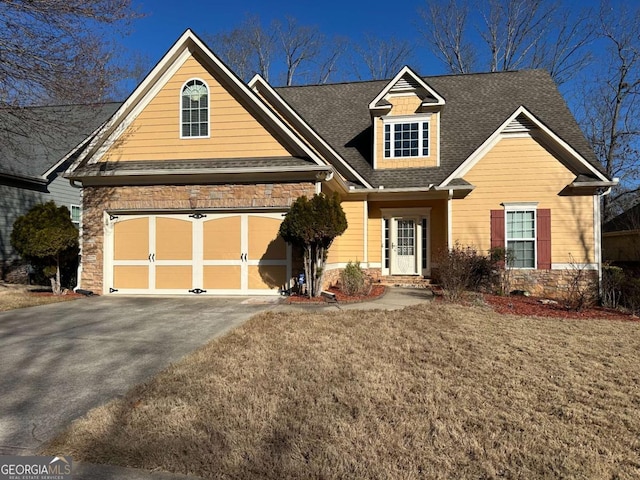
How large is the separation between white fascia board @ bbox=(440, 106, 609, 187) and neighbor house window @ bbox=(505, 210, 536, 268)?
6.21ft

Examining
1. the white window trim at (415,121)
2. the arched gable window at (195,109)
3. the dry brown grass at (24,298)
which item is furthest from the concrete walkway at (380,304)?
the dry brown grass at (24,298)

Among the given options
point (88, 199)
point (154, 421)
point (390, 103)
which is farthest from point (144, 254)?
point (390, 103)

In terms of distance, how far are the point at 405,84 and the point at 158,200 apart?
882cm

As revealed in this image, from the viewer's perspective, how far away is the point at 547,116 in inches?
572

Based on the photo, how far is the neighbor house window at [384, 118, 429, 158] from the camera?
13.8 m

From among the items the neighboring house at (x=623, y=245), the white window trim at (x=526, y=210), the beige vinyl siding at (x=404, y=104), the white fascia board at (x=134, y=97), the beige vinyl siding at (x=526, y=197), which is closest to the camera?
the white fascia board at (x=134, y=97)

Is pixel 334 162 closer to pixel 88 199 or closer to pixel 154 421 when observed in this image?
pixel 88 199

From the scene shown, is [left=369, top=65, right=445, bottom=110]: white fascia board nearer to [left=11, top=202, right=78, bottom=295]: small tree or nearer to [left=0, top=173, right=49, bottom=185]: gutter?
[left=11, top=202, right=78, bottom=295]: small tree

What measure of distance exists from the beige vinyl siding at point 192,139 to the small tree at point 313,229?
83.0 inches

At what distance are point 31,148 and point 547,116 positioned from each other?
19970mm

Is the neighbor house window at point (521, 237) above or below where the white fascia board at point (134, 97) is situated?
below

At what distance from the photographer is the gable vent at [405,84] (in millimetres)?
13594

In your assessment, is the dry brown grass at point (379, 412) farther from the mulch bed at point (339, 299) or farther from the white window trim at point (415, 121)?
the white window trim at point (415, 121)

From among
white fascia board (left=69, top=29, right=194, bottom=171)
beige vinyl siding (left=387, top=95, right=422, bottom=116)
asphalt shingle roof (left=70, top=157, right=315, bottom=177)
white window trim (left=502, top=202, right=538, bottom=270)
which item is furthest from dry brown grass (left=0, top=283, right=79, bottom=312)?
white window trim (left=502, top=202, right=538, bottom=270)
